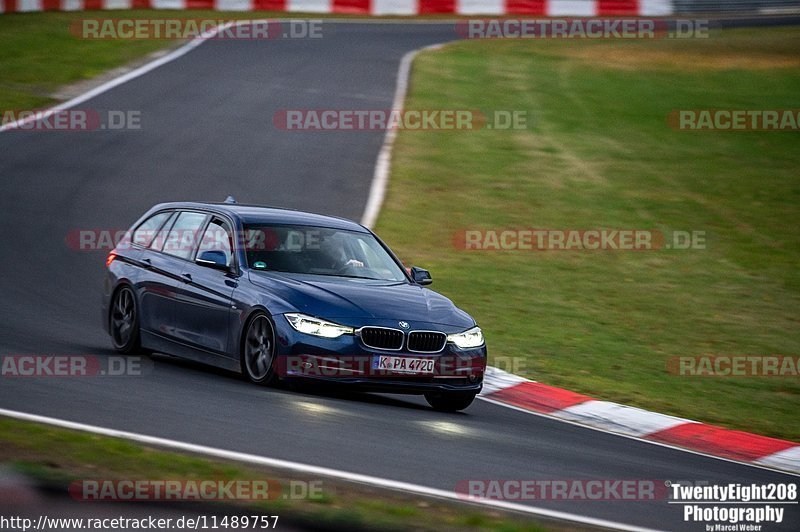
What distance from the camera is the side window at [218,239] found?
35.4ft

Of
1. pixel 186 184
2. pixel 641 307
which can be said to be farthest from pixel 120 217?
pixel 641 307

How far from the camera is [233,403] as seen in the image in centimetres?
901

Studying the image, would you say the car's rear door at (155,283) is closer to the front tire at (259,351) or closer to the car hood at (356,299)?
the car hood at (356,299)

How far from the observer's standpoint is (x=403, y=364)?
382 inches

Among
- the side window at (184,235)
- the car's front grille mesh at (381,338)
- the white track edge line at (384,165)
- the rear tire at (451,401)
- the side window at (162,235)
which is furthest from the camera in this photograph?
the white track edge line at (384,165)

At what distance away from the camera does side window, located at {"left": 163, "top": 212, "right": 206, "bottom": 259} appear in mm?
11258

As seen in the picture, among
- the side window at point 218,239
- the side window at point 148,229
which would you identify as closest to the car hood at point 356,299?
the side window at point 218,239

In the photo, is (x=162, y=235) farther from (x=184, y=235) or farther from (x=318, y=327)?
(x=318, y=327)

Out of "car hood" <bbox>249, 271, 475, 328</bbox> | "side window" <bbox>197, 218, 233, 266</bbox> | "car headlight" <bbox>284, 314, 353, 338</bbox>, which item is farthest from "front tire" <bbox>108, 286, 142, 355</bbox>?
"car headlight" <bbox>284, 314, 353, 338</bbox>

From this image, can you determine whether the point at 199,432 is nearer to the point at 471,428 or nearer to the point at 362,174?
the point at 471,428

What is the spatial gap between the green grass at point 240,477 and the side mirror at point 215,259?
3.11 m

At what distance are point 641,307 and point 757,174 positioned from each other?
7959 mm

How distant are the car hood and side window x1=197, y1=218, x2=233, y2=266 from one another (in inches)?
21.6

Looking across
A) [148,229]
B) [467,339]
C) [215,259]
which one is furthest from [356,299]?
[148,229]
